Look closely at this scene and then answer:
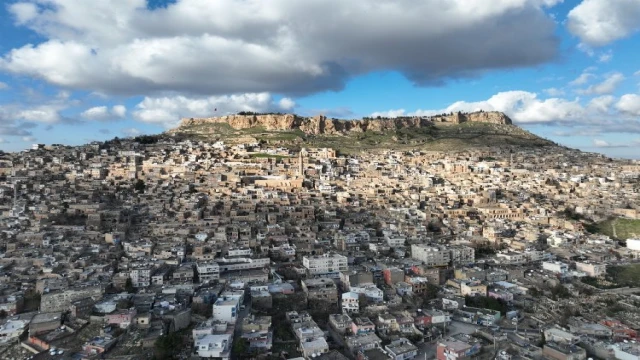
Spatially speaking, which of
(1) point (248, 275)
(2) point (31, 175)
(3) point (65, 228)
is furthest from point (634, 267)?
(2) point (31, 175)

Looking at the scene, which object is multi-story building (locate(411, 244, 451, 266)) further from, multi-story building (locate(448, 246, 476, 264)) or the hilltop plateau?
the hilltop plateau

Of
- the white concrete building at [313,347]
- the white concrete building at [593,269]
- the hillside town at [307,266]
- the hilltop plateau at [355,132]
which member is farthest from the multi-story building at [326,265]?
the hilltop plateau at [355,132]

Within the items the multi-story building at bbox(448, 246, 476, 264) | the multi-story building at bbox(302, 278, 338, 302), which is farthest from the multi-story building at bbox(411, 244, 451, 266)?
the multi-story building at bbox(302, 278, 338, 302)

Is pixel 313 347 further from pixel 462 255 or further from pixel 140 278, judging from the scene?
pixel 462 255

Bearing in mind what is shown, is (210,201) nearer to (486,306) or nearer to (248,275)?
(248,275)

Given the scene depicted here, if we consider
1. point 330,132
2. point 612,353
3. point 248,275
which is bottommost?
point 612,353
